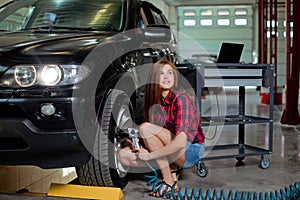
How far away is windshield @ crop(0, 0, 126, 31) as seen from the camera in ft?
9.38

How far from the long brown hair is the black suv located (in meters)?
0.12

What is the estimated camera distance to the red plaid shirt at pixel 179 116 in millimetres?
2523

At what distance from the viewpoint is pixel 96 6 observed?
304cm

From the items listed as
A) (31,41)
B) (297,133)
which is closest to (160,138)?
(31,41)

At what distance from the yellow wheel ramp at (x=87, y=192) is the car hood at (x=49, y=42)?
2.90 ft

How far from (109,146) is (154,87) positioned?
56 cm

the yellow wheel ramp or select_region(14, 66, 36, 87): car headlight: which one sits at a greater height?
select_region(14, 66, 36, 87): car headlight

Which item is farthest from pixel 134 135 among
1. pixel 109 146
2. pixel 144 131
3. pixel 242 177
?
pixel 242 177

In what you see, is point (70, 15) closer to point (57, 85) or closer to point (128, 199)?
point (57, 85)

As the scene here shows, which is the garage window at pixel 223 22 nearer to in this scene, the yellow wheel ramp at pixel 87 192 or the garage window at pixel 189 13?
the garage window at pixel 189 13

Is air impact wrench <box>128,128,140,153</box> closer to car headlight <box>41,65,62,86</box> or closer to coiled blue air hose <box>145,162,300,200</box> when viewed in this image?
coiled blue air hose <box>145,162,300,200</box>

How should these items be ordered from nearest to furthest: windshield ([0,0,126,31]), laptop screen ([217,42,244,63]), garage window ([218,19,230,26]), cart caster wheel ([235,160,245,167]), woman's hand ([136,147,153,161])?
woman's hand ([136,147,153,161])
windshield ([0,0,126,31])
laptop screen ([217,42,244,63])
cart caster wheel ([235,160,245,167])
garage window ([218,19,230,26])

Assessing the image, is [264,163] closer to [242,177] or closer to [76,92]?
[242,177]

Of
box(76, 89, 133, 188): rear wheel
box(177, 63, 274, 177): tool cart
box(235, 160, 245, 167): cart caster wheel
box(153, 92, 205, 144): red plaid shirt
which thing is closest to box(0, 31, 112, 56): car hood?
box(76, 89, 133, 188): rear wheel
